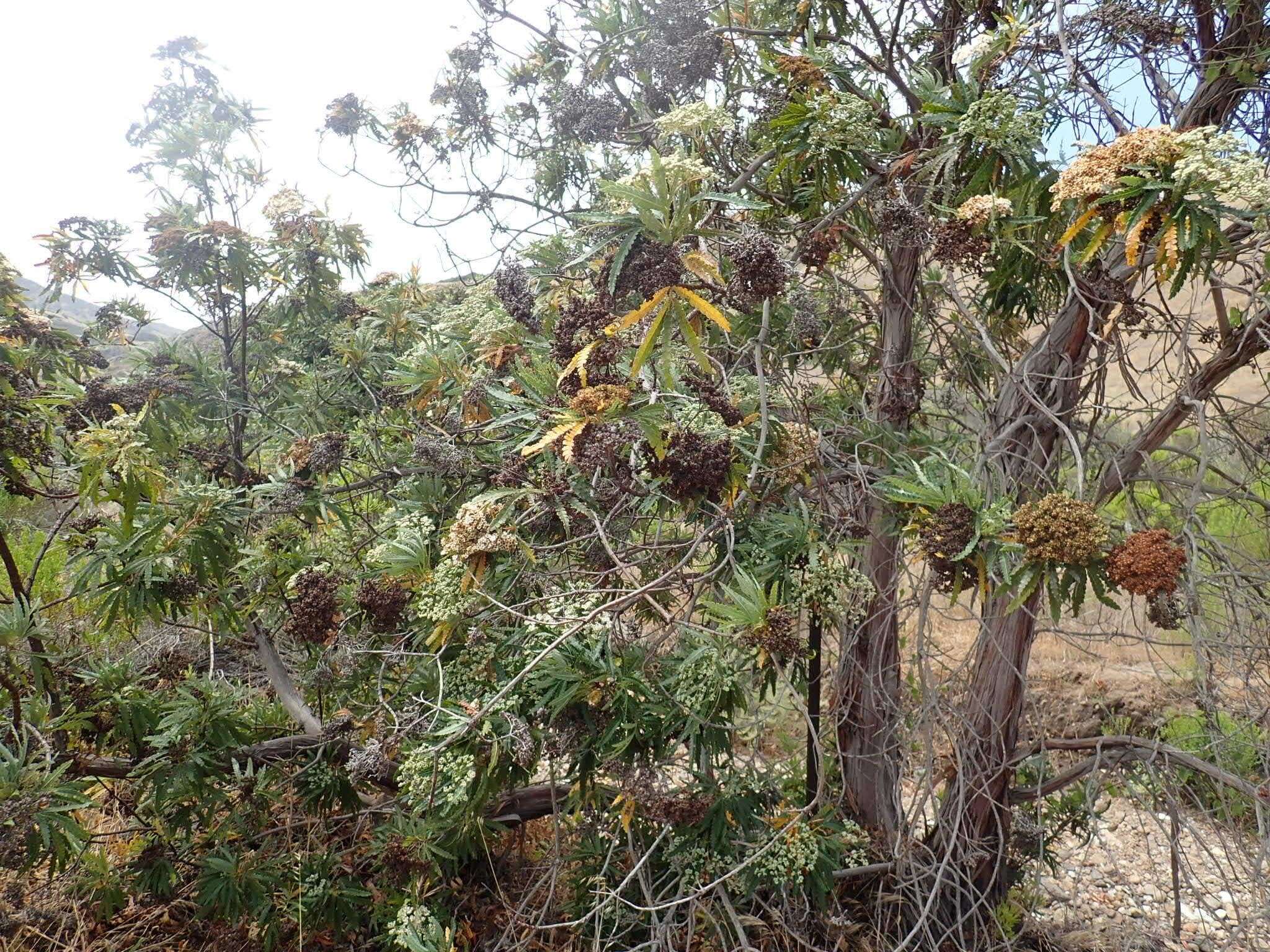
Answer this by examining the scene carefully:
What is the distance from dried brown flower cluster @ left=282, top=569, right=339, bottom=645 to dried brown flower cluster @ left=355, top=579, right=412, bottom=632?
0.08 metres

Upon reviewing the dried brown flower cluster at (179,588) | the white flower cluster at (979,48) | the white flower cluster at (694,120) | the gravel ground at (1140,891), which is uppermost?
the white flower cluster at (979,48)

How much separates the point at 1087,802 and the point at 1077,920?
1168 millimetres

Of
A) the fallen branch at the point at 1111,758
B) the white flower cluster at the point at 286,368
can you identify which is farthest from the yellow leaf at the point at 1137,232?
the white flower cluster at the point at 286,368

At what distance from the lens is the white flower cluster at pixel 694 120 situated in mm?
1750

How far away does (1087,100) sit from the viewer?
8.02ft

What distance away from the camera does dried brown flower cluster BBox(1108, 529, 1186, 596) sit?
1343 mm

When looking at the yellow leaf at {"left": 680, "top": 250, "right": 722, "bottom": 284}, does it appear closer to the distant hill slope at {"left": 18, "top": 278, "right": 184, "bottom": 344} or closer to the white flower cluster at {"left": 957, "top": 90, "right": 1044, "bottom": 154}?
the white flower cluster at {"left": 957, "top": 90, "right": 1044, "bottom": 154}

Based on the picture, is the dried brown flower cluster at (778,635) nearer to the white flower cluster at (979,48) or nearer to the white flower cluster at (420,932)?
the white flower cluster at (420,932)

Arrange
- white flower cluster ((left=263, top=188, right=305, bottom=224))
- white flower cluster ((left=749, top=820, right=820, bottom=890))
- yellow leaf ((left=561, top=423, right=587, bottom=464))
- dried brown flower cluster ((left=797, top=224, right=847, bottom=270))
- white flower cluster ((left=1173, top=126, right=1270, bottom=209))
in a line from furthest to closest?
white flower cluster ((left=263, top=188, right=305, bottom=224))
white flower cluster ((left=749, top=820, right=820, bottom=890))
dried brown flower cluster ((left=797, top=224, right=847, bottom=270))
yellow leaf ((left=561, top=423, right=587, bottom=464))
white flower cluster ((left=1173, top=126, right=1270, bottom=209))

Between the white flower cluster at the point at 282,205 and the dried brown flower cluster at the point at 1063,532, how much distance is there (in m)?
2.80

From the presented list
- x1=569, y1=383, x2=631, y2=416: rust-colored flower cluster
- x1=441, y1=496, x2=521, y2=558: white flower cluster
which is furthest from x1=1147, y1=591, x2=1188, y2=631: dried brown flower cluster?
x1=441, y1=496, x2=521, y2=558: white flower cluster

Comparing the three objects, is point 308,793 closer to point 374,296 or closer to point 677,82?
point 374,296

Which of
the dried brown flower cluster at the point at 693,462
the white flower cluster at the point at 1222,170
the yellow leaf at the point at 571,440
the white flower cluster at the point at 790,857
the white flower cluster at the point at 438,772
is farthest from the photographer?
the white flower cluster at the point at 790,857

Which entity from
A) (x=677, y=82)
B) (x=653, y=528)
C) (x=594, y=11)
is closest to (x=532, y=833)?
(x=653, y=528)
